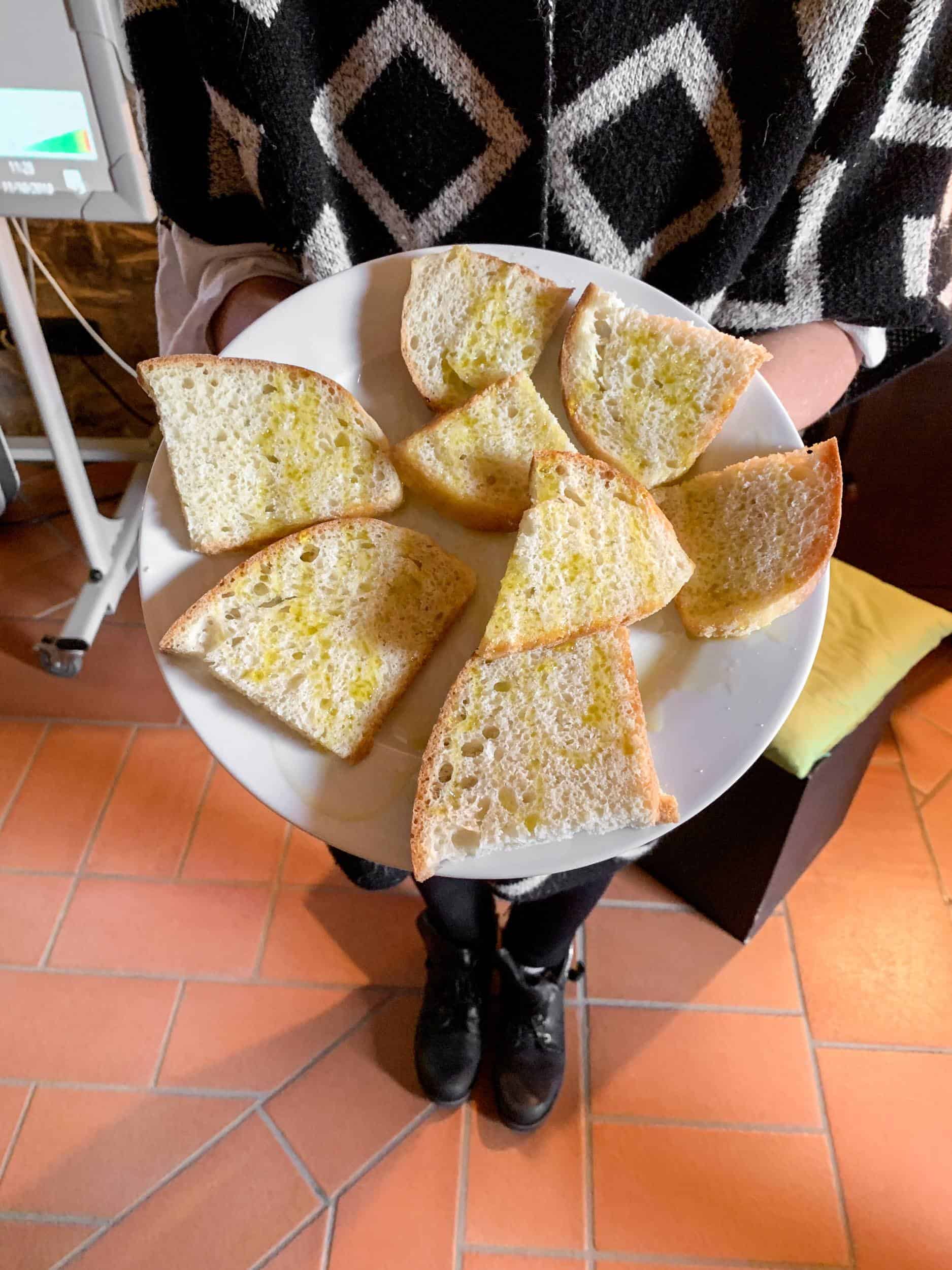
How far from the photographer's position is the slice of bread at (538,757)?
0.67 meters

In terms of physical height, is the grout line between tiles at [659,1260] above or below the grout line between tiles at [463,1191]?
below

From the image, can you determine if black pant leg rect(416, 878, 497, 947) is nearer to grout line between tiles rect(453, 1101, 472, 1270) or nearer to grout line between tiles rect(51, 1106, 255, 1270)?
grout line between tiles rect(453, 1101, 472, 1270)

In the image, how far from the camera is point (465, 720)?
0.72 m

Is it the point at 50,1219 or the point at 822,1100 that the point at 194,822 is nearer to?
the point at 50,1219

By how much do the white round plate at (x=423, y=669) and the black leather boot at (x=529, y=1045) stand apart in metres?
0.63

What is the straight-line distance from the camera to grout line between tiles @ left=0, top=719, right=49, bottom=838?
1.49 meters

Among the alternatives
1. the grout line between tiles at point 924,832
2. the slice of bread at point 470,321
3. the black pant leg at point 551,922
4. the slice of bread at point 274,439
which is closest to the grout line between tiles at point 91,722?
the black pant leg at point 551,922

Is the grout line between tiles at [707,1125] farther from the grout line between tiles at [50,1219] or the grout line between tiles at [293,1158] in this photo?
the grout line between tiles at [50,1219]

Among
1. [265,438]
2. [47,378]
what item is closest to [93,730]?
[47,378]

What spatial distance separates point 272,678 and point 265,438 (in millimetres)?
→ 249

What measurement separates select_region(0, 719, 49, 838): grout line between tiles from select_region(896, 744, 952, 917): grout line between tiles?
1.67m

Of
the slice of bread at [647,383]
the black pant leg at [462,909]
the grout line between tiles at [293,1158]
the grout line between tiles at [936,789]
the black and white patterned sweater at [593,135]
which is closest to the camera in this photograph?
the black and white patterned sweater at [593,135]

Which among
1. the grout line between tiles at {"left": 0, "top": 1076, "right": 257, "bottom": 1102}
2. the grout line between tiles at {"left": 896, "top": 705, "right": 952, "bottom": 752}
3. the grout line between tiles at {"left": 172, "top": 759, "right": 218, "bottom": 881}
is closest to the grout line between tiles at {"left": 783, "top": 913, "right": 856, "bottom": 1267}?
the grout line between tiles at {"left": 896, "top": 705, "right": 952, "bottom": 752}

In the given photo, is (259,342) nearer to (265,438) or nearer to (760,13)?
(265,438)
